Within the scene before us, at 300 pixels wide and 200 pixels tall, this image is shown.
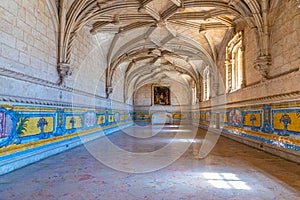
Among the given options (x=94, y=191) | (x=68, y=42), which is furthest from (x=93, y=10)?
(x=94, y=191)

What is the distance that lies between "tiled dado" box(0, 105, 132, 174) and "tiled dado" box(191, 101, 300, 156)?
571cm

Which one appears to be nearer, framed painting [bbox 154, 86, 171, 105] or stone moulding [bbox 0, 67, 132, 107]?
stone moulding [bbox 0, 67, 132, 107]

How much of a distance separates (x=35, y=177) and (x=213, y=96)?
1043cm

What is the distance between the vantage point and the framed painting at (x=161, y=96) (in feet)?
76.4

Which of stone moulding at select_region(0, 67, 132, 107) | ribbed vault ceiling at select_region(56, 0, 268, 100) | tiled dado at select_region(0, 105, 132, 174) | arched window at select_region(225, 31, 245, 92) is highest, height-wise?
ribbed vault ceiling at select_region(56, 0, 268, 100)

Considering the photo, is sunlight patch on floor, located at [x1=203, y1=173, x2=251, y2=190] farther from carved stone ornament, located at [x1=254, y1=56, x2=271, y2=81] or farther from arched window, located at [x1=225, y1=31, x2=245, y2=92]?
arched window, located at [x1=225, y1=31, x2=245, y2=92]

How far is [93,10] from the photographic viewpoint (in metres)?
7.08

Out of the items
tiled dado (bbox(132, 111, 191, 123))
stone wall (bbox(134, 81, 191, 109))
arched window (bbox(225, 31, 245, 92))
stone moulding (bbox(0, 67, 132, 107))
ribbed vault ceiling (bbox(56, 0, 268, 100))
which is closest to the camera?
stone moulding (bbox(0, 67, 132, 107))

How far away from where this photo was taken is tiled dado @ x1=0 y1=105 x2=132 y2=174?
4.06 metres

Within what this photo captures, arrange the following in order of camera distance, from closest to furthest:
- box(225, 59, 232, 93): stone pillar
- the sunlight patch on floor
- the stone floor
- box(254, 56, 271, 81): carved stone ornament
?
the stone floor → the sunlight patch on floor → box(254, 56, 271, 81): carved stone ornament → box(225, 59, 232, 93): stone pillar

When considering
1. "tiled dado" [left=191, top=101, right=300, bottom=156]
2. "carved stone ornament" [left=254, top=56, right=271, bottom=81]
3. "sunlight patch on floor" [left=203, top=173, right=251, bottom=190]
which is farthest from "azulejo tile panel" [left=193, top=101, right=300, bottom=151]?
"sunlight patch on floor" [left=203, top=173, right=251, bottom=190]

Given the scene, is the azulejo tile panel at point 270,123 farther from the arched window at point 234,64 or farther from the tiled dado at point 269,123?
the arched window at point 234,64

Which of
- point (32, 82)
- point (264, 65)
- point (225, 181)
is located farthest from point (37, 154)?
point (264, 65)

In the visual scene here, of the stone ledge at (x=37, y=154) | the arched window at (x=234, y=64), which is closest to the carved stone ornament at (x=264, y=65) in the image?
the arched window at (x=234, y=64)
